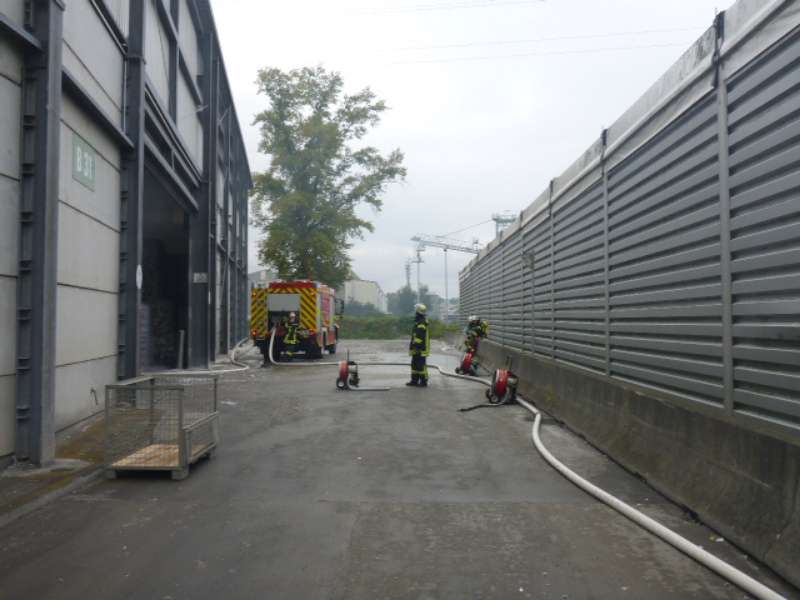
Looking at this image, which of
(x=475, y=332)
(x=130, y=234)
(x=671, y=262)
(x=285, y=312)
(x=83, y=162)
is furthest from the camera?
(x=285, y=312)

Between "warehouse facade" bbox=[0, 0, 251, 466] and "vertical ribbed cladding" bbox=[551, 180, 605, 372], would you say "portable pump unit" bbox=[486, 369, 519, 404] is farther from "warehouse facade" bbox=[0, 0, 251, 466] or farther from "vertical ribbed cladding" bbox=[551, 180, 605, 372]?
"warehouse facade" bbox=[0, 0, 251, 466]

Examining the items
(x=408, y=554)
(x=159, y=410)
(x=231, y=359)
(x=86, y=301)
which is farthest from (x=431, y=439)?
(x=231, y=359)

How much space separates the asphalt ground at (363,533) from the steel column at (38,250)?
4.16 feet

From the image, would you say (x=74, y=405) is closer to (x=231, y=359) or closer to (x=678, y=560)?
(x=678, y=560)

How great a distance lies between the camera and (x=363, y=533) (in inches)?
192

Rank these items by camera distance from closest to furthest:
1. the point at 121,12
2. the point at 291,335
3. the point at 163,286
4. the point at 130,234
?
1. the point at 121,12
2. the point at 130,234
3. the point at 291,335
4. the point at 163,286

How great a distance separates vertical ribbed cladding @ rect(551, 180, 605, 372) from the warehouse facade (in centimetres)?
688

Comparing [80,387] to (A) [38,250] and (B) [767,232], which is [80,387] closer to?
(A) [38,250]

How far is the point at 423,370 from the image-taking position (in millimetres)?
14930

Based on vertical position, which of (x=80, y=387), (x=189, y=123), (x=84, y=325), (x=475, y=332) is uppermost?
(x=189, y=123)

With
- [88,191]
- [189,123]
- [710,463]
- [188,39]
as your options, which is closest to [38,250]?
[88,191]

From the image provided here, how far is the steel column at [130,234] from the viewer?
11594 millimetres

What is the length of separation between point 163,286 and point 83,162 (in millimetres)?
13860

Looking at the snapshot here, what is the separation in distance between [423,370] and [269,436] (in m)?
6.39
